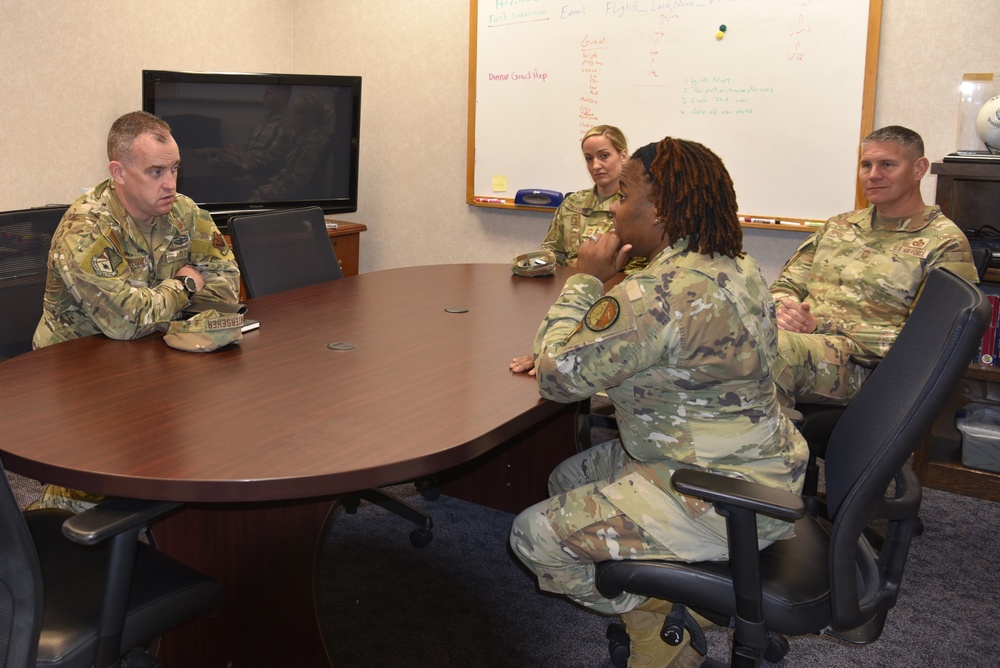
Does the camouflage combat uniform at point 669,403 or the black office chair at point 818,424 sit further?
the black office chair at point 818,424

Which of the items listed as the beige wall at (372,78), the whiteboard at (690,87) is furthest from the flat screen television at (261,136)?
the whiteboard at (690,87)

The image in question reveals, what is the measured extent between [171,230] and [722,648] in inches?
75.6

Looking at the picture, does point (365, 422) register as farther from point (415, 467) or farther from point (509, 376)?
point (509, 376)

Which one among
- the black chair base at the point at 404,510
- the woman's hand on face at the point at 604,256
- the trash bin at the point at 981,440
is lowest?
the black chair base at the point at 404,510

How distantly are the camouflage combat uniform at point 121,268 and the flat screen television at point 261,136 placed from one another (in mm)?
1822

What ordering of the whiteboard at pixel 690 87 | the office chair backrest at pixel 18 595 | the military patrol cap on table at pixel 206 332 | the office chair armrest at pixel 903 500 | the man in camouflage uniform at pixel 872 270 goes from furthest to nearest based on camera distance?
the whiteboard at pixel 690 87
the man in camouflage uniform at pixel 872 270
the military patrol cap on table at pixel 206 332
the office chair armrest at pixel 903 500
the office chair backrest at pixel 18 595

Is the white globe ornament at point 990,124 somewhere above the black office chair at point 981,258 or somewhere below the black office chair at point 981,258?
above

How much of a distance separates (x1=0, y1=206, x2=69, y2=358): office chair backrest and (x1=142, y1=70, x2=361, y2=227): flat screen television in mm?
1721

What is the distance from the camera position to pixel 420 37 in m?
5.04

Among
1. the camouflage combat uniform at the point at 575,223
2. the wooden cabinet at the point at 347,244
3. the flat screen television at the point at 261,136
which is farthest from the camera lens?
the wooden cabinet at the point at 347,244

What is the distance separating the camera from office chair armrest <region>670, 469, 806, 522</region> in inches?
59.2

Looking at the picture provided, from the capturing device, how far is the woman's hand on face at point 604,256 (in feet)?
6.25

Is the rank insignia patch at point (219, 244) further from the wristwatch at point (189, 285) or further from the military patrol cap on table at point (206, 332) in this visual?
the military patrol cap on table at point (206, 332)

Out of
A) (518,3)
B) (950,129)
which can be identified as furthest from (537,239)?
(950,129)
